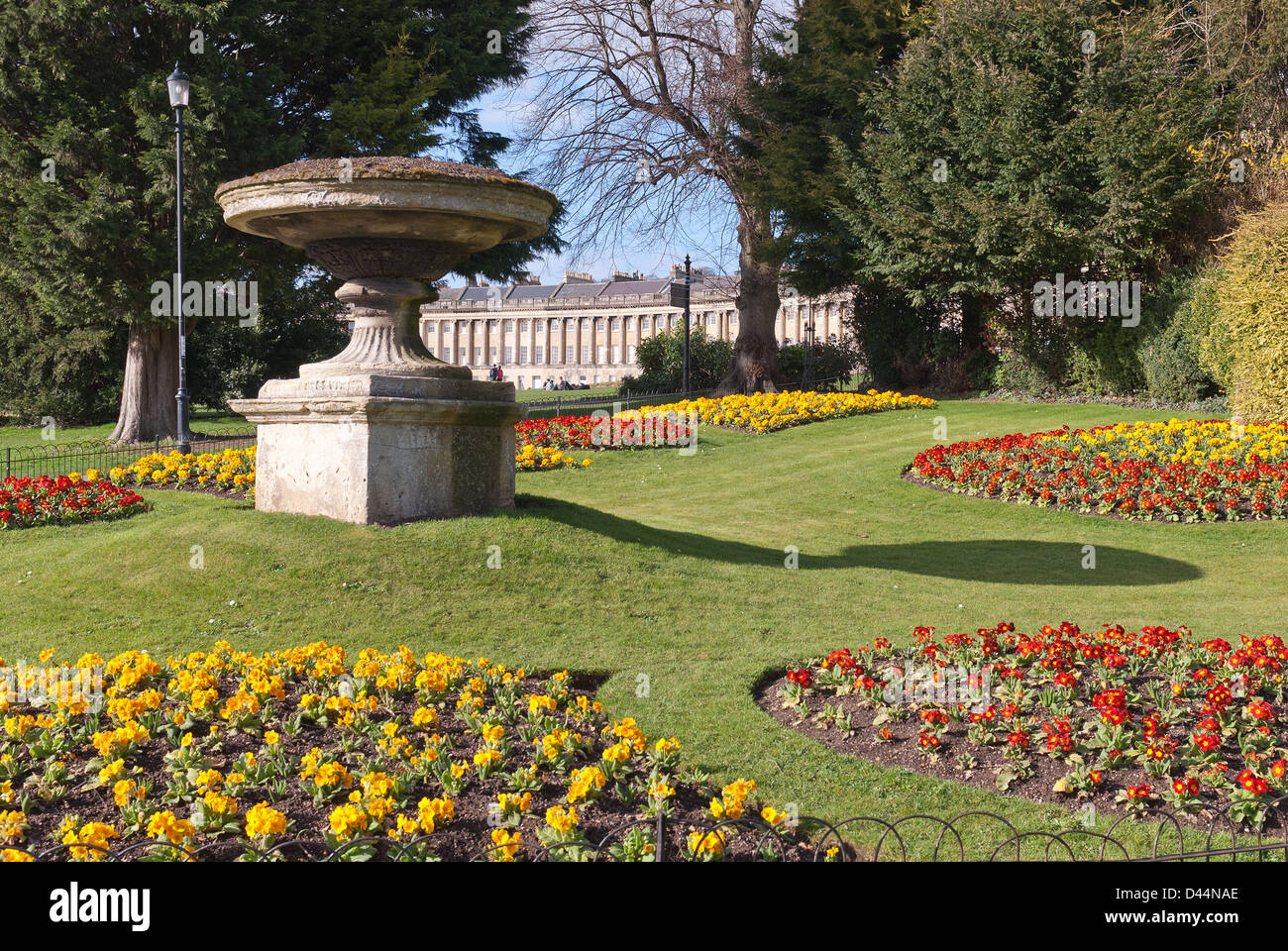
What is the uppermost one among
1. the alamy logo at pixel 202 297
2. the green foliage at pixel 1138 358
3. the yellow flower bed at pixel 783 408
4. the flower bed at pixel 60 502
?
the alamy logo at pixel 202 297

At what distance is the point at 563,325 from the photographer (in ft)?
328

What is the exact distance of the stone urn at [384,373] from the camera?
8.36 meters

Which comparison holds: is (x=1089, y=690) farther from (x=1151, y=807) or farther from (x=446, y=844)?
(x=446, y=844)

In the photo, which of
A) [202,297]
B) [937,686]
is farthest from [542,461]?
[937,686]

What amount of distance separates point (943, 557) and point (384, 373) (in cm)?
595

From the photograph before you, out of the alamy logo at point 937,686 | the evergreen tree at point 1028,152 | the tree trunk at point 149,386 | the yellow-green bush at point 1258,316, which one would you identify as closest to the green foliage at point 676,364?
the evergreen tree at point 1028,152

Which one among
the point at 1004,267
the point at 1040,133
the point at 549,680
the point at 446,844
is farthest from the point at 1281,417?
the point at 446,844

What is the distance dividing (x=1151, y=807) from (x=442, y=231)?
6964 mm

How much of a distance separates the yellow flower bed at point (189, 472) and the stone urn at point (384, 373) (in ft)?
13.1

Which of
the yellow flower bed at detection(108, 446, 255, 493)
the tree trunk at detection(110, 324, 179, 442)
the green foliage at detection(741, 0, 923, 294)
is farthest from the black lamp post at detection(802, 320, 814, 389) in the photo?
the yellow flower bed at detection(108, 446, 255, 493)

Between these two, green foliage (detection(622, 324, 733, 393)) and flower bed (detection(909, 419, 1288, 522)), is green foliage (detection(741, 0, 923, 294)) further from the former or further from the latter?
flower bed (detection(909, 419, 1288, 522))

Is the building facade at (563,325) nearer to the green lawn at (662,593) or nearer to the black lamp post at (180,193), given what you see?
the black lamp post at (180,193)

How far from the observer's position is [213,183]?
1875 cm

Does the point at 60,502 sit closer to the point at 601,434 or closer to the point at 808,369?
the point at 601,434
